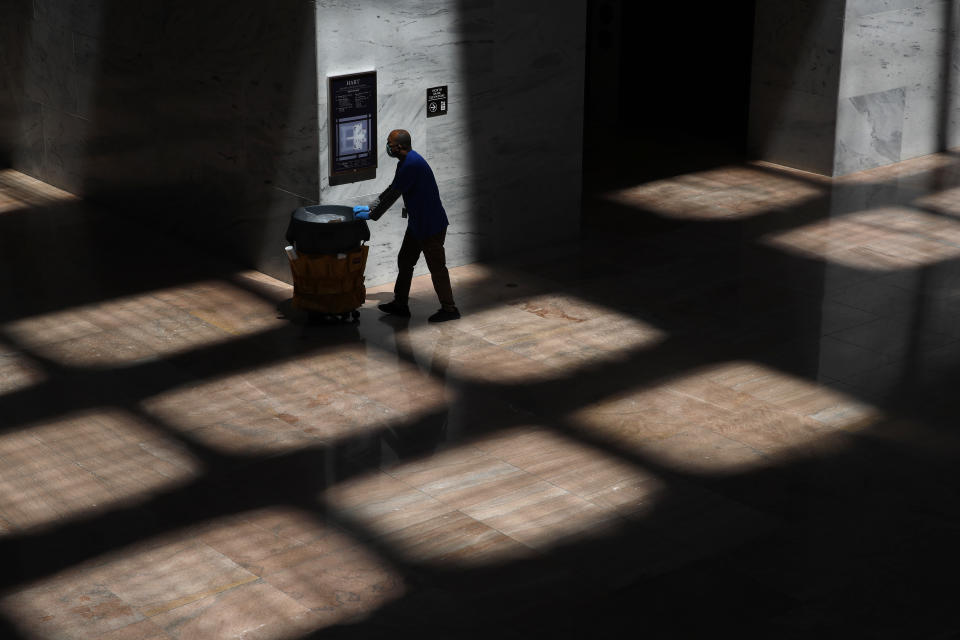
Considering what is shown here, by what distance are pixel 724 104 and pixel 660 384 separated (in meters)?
10.3

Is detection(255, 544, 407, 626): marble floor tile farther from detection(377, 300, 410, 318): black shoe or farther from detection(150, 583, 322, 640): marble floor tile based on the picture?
detection(377, 300, 410, 318): black shoe

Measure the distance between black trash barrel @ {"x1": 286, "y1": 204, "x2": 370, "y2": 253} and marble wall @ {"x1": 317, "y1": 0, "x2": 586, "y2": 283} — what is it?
0.71 m

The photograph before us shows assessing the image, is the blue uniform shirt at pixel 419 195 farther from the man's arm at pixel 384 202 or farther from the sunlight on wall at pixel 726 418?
the sunlight on wall at pixel 726 418

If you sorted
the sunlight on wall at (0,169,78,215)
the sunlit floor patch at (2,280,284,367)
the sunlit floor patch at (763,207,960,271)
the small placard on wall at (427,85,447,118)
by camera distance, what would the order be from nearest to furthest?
1. the sunlit floor patch at (2,280,284,367)
2. the small placard on wall at (427,85,447,118)
3. the sunlit floor patch at (763,207,960,271)
4. the sunlight on wall at (0,169,78,215)

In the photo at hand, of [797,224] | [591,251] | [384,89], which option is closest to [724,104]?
[797,224]

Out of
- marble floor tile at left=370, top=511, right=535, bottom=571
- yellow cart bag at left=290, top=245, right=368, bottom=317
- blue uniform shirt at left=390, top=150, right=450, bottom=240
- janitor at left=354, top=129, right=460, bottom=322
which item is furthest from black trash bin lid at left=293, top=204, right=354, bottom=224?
marble floor tile at left=370, top=511, right=535, bottom=571

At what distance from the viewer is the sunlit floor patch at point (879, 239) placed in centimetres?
1491

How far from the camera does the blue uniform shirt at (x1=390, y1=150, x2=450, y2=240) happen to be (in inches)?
495

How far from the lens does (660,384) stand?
11742 millimetres

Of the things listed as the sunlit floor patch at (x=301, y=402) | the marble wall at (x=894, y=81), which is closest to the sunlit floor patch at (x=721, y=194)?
the marble wall at (x=894, y=81)

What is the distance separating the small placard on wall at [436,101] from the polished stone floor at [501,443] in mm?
1755

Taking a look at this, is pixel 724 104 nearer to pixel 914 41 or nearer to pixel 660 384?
pixel 914 41

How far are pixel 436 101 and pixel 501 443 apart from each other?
4624 mm

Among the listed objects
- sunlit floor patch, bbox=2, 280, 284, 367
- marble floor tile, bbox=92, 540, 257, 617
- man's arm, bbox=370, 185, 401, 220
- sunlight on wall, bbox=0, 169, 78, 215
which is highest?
man's arm, bbox=370, 185, 401, 220
